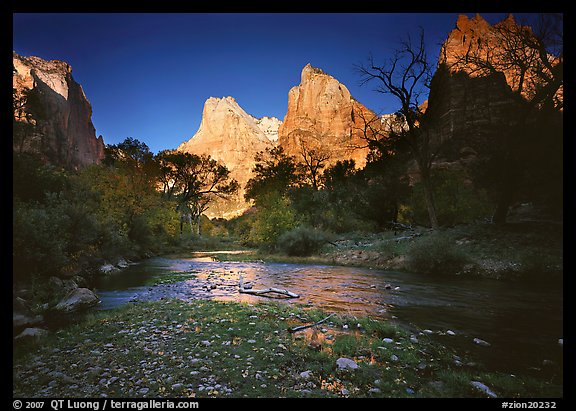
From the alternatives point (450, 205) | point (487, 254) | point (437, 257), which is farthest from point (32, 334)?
point (450, 205)

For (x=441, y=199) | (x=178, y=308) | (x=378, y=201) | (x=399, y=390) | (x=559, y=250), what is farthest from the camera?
(x=378, y=201)

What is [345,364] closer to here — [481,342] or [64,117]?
[481,342]

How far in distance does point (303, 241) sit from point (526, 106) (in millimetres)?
18098

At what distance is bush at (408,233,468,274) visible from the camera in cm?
1448

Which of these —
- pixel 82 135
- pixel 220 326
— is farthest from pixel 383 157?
pixel 82 135

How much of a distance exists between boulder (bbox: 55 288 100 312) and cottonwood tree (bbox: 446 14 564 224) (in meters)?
21.1

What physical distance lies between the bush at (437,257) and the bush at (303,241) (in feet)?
35.2

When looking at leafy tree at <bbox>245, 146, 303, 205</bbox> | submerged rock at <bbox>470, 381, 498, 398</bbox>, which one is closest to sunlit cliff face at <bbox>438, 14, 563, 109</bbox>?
submerged rock at <bbox>470, 381, 498, 398</bbox>

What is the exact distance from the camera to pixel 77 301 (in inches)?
343

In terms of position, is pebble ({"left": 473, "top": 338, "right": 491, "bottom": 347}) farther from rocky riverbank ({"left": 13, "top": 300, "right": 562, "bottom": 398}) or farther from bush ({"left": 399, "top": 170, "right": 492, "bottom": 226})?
bush ({"left": 399, "top": 170, "right": 492, "bottom": 226})

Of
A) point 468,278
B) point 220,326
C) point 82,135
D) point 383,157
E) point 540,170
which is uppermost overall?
point 82,135

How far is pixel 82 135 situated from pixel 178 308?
6681cm

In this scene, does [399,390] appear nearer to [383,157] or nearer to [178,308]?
[178,308]

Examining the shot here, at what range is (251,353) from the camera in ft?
14.8
